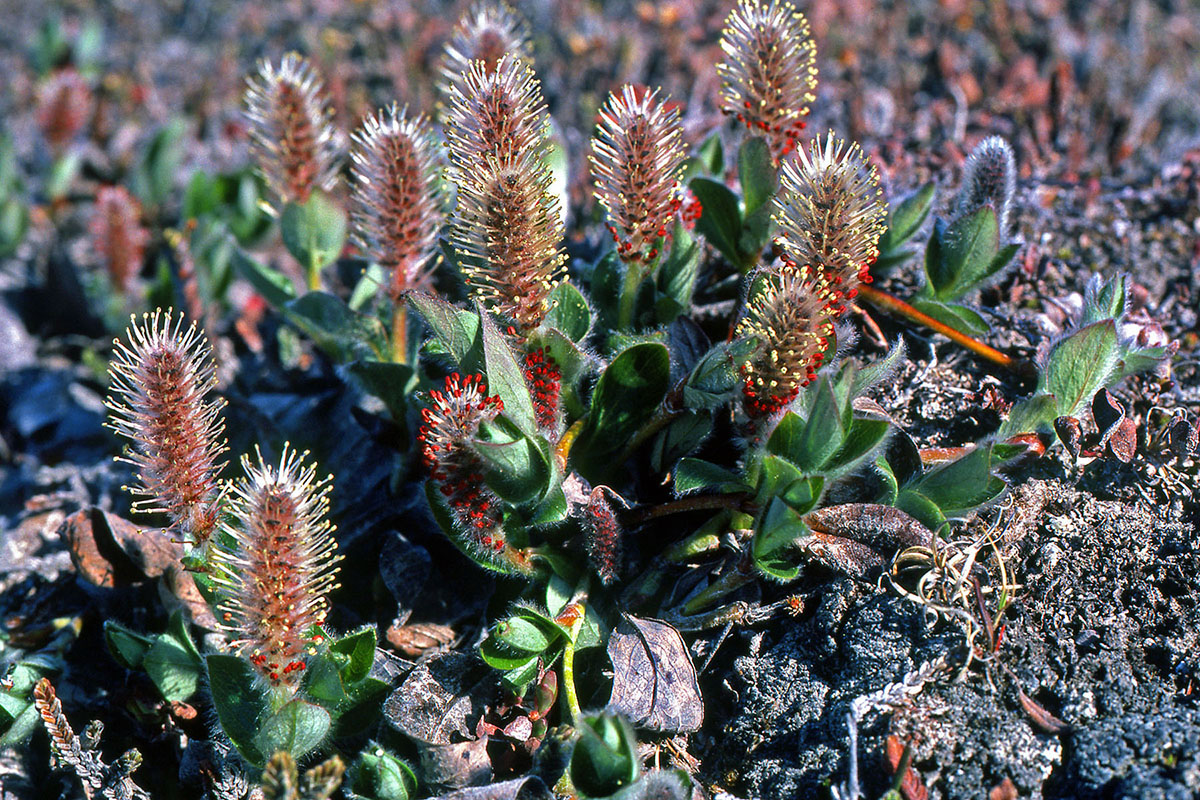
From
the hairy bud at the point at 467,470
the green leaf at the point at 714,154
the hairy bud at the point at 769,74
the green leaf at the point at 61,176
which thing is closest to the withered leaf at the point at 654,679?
the hairy bud at the point at 467,470

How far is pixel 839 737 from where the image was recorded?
251 cm

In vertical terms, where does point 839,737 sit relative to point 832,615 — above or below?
below

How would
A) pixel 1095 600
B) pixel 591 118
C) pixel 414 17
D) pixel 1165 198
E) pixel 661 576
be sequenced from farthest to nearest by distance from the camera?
1. pixel 414 17
2. pixel 591 118
3. pixel 1165 198
4. pixel 661 576
5. pixel 1095 600

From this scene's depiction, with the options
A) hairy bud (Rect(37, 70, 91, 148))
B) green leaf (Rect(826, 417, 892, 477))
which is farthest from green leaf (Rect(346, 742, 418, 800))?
hairy bud (Rect(37, 70, 91, 148))

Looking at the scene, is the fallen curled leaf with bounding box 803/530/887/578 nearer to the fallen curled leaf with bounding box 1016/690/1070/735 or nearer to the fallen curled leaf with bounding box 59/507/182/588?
the fallen curled leaf with bounding box 1016/690/1070/735

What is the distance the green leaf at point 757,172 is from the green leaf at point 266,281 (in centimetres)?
171

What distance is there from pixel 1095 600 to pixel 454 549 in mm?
1839

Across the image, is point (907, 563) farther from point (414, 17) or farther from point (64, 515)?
point (414, 17)

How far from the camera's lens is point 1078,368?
2.86 m

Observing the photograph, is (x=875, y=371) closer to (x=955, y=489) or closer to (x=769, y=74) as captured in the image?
(x=955, y=489)

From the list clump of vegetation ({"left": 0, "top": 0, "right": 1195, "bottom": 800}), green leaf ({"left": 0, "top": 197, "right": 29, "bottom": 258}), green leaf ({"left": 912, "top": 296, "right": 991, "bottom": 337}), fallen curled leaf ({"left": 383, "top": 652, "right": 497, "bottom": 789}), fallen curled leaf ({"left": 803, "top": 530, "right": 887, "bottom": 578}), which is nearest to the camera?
clump of vegetation ({"left": 0, "top": 0, "right": 1195, "bottom": 800})

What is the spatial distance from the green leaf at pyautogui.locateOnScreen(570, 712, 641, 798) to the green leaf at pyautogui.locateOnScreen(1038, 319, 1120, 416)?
1574 millimetres

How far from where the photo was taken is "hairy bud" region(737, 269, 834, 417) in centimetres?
237

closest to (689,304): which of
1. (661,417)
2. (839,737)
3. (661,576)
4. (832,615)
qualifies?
(661,417)
